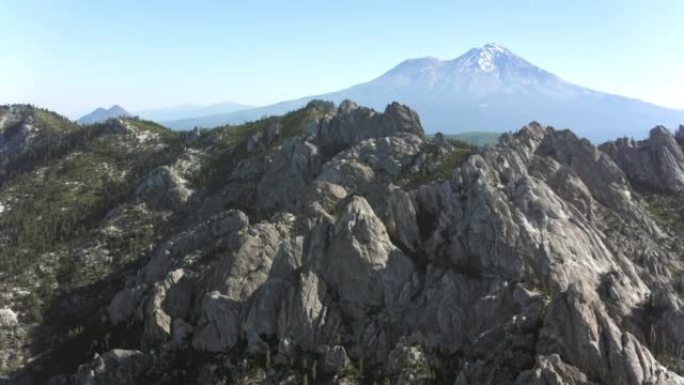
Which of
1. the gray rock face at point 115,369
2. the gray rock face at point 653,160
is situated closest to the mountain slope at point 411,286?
the gray rock face at point 115,369

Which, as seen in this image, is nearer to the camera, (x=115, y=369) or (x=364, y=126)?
(x=115, y=369)

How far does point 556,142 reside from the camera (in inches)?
5891

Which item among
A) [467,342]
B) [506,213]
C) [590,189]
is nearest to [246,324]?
[467,342]

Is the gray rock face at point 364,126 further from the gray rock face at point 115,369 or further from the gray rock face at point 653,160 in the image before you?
the gray rock face at point 115,369

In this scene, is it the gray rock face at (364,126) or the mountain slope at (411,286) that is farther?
the gray rock face at (364,126)

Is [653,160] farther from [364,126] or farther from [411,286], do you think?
[411,286]

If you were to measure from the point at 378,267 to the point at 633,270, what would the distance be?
44.5 metres

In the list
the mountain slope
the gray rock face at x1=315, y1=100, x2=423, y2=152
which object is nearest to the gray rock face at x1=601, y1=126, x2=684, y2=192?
the mountain slope

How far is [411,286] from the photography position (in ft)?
329

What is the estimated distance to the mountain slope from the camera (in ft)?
267

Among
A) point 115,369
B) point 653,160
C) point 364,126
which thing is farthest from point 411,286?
point 653,160

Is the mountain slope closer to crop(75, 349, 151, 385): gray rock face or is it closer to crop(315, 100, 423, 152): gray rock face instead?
crop(75, 349, 151, 385): gray rock face

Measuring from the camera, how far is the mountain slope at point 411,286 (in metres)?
81.3

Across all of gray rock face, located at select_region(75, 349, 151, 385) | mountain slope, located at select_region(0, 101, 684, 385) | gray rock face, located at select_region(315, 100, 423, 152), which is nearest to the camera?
mountain slope, located at select_region(0, 101, 684, 385)
